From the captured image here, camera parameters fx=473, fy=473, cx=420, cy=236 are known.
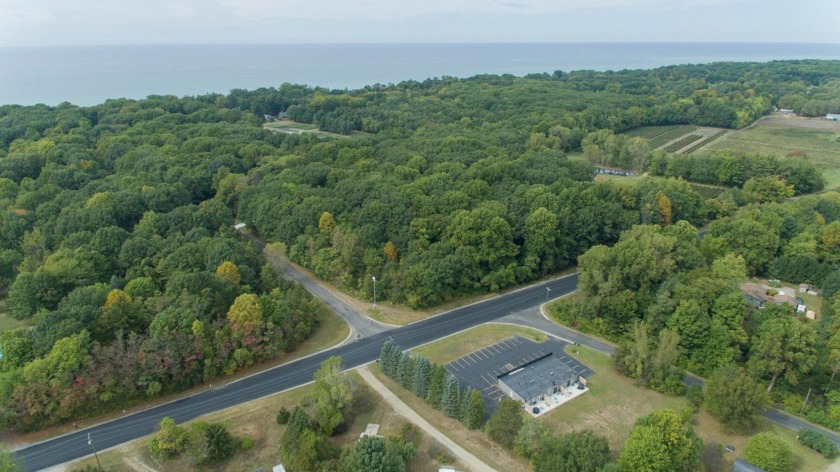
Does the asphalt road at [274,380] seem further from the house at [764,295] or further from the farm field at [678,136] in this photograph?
the farm field at [678,136]

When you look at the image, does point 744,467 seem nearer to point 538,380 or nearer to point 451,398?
point 538,380

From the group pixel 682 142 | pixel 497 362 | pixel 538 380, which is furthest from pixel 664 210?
pixel 682 142

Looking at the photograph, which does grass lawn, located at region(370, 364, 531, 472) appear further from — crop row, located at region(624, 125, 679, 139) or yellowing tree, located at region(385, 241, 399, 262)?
crop row, located at region(624, 125, 679, 139)

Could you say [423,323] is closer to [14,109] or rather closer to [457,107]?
[457,107]

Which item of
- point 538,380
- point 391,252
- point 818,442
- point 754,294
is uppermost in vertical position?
point 391,252

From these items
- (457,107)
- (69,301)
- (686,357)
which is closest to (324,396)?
(69,301)

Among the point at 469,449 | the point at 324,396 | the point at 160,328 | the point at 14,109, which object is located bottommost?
the point at 469,449

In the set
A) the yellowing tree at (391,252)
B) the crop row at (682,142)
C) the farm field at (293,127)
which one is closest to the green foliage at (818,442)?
the yellowing tree at (391,252)
